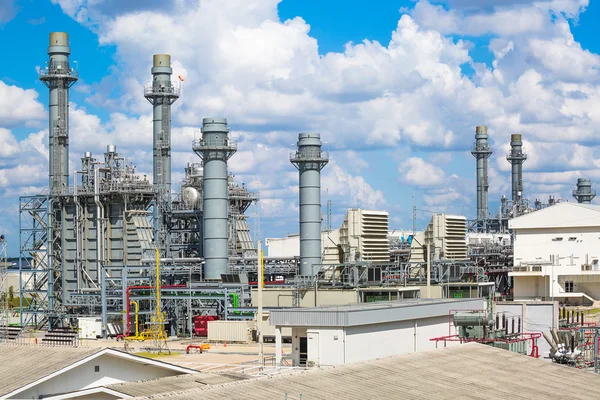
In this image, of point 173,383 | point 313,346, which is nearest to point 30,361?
point 173,383

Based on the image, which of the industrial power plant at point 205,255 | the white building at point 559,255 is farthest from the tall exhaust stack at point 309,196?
the white building at point 559,255

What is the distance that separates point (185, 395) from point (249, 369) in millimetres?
12097

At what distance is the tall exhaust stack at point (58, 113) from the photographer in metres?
84.1

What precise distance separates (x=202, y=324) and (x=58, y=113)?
24221 millimetres

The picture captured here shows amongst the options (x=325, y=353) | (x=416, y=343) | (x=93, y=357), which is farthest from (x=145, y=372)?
(x=416, y=343)

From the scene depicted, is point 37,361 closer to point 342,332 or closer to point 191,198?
point 342,332

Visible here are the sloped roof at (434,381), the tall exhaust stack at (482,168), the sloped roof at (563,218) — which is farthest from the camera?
the tall exhaust stack at (482,168)

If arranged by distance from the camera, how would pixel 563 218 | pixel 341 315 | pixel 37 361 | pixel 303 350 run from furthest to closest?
pixel 563 218 → pixel 303 350 → pixel 341 315 → pixel 37 361

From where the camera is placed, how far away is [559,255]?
8675 cm

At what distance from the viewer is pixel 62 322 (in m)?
82.0

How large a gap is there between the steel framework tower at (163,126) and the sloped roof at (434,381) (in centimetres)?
5136

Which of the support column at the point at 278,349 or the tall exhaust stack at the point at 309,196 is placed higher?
the tall exhaust stack at the point at 309,196

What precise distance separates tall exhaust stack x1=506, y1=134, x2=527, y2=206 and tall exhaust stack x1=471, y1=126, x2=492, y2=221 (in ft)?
16.0

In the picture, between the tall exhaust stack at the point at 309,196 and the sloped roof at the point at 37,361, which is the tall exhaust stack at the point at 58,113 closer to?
the tall exhaust stack at the point at 309,196
